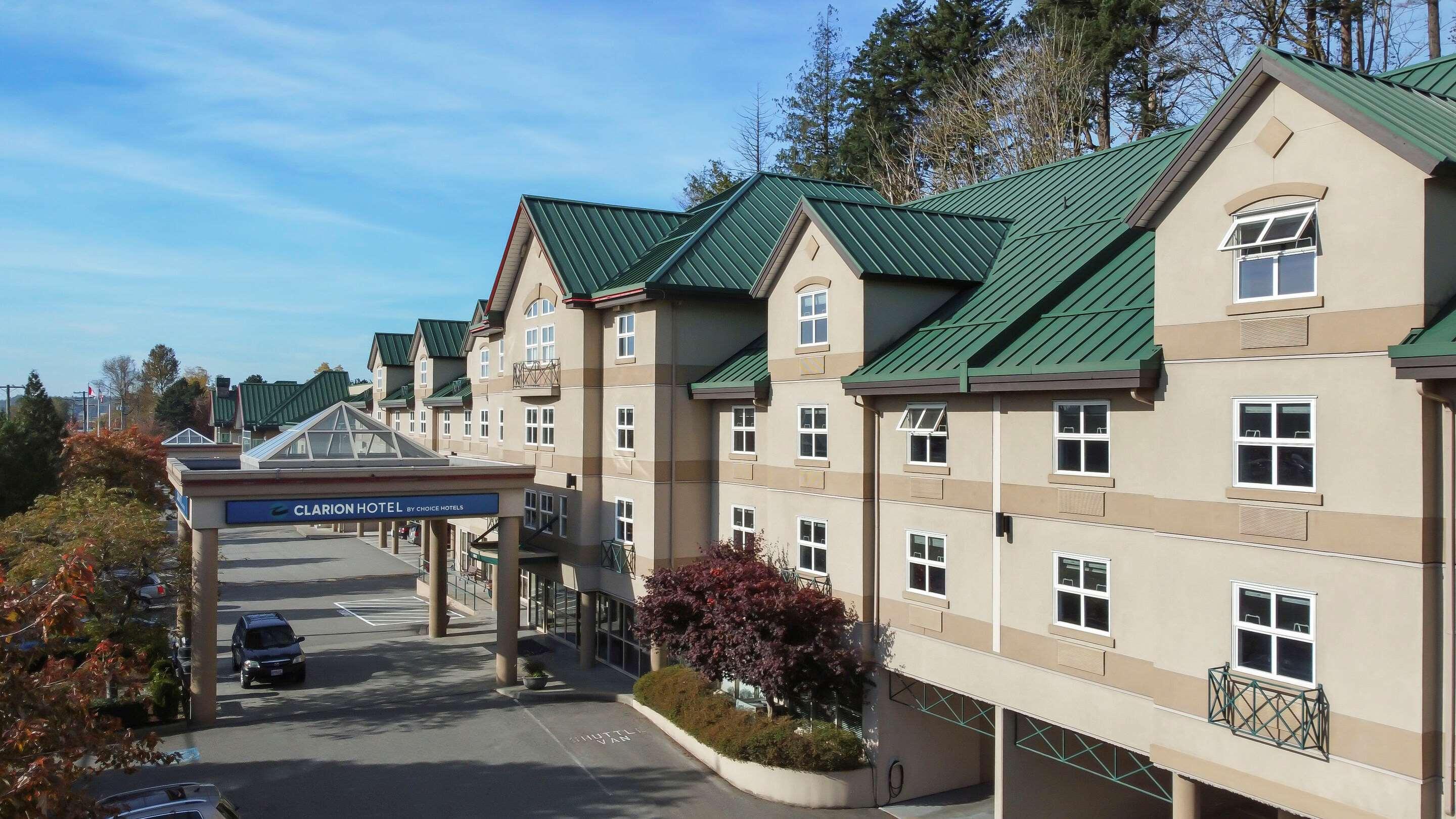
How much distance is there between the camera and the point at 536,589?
3722 centimetres

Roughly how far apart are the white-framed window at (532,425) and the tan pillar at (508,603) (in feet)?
17.1

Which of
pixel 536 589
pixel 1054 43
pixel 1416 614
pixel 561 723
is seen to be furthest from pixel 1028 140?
pixel 1416 614

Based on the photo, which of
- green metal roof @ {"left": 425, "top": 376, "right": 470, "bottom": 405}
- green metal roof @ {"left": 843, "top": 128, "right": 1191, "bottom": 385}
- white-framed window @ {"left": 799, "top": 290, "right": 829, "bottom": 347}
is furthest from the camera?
green metal roof @ {"left": 425, "top": 376, "right": 470, "bottom": 405}

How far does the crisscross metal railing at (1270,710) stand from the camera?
12508 mm

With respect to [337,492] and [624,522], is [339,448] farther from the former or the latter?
[624,522]

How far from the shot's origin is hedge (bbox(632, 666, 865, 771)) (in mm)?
20500

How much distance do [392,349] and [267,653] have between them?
32064 mm

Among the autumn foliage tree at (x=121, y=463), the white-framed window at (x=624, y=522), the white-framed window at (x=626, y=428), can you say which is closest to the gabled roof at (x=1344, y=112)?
the white-framed window at (x=626, y=428)

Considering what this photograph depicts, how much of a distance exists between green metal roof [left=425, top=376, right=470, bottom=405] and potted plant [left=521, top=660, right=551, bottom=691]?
17.8 meters

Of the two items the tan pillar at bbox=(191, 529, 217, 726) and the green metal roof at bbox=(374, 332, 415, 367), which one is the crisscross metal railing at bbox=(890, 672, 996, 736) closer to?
the tan pillar at bbox=(191, 529, 217, 726)

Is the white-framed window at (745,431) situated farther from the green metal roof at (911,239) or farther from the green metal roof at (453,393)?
the green metal roof at (453,393)

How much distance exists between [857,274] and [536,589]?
69.7 ft

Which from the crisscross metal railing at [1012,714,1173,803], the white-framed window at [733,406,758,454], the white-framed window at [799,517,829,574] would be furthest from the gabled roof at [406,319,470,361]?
the crisscross metal railing at [1012,714,1173,803]

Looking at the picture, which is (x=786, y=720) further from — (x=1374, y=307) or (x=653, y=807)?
(x=1374, y=307)
